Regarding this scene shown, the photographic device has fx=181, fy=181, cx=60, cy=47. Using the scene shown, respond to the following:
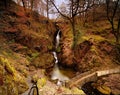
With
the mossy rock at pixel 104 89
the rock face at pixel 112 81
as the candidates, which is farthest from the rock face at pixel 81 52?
the mossy rock at pixel 104 89

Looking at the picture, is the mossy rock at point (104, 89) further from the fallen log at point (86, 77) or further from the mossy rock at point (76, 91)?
the mossy rock at point (76, 91)

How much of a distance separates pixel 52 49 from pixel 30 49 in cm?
608

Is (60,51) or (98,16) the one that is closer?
(60,51)

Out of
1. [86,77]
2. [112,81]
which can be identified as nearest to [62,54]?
[86,77]

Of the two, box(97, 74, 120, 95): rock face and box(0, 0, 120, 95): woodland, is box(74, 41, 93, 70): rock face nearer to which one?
box(0, 0, 120, 95): woodland

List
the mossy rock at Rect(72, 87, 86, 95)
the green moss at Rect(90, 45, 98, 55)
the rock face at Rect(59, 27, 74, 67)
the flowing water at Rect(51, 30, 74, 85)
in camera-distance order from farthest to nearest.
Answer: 1. the rock face at Rect(59, 27, 74, 67)
2. the green moss at Rect(90, 45, 98, 55)
3. the flowing water at Rect(51, 30, 74, 85)
4. the mossy rock at Rect(72, 87, 86, 95)

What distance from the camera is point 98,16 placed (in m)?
37.5

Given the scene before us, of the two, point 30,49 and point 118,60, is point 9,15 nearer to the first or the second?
point 30,49

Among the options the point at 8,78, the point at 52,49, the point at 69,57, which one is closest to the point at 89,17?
the point at 52,49

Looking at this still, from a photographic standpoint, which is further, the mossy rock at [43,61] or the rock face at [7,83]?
the mossy rock at [43,61]

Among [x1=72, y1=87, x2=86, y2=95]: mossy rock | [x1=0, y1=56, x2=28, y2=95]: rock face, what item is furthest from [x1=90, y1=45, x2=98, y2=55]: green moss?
[x1=0, y1=56, x2=28, y2=95]: rock face

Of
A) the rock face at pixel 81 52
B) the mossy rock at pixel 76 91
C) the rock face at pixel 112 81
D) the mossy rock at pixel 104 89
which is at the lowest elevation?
the mossy rock at pixel 104 89

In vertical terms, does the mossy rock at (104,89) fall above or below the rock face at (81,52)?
below

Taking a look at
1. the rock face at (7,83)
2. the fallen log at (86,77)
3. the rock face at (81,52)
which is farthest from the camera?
the rock face at (81,52)
